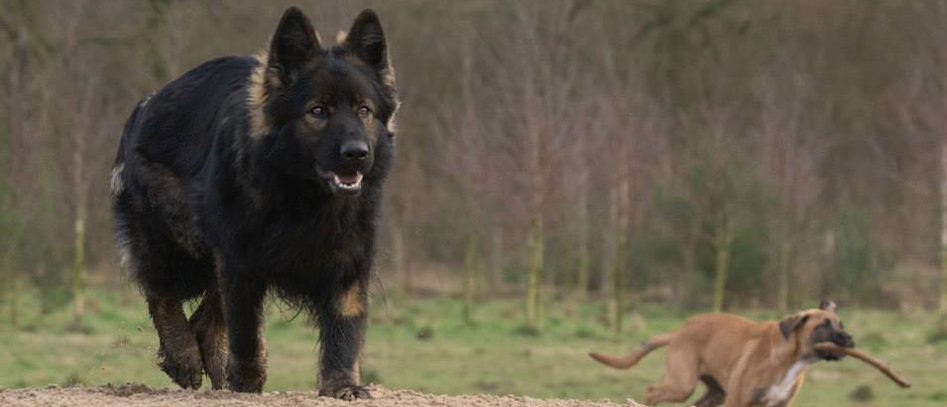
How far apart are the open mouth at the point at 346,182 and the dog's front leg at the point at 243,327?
2.73 feet

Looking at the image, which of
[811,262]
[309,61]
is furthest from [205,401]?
[811,262]

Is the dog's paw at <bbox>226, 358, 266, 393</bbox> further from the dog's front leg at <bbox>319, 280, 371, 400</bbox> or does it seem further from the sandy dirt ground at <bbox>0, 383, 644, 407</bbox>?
the dog's front leg at <bbox>319, 280, 371, 400</bbox>

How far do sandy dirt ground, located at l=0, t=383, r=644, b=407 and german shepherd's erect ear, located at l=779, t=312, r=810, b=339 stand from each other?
6625 millimetres

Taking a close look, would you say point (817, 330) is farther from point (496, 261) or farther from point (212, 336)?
point (496, 261)

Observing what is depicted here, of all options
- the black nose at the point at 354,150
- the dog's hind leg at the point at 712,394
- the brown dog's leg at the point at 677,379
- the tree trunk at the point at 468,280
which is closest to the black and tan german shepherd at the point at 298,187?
the black nose at the point at 354,150

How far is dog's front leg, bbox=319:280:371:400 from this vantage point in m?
6.93

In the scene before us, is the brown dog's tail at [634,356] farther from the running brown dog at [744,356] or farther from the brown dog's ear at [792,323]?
the brown dog's ear at [792,323]

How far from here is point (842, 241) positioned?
35.6 meters

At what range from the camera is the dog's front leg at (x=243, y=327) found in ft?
23.4

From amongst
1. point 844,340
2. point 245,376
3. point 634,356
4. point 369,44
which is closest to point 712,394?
point 634,356

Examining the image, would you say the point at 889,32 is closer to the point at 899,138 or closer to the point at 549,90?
the point at 899,138

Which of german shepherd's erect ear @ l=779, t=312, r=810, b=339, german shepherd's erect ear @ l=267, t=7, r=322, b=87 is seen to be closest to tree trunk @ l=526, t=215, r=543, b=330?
german shepherd's erect ear @ l=779, t=312, r=810, b=339

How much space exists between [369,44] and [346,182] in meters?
0.84

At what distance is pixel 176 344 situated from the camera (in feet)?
26.6
